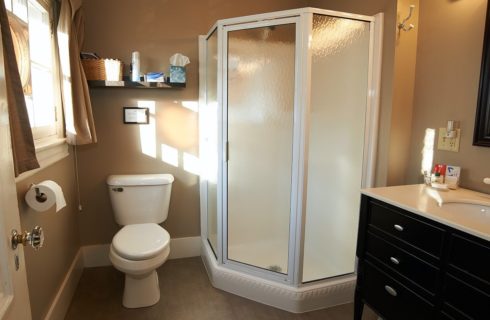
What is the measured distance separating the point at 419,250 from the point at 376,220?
0.28m

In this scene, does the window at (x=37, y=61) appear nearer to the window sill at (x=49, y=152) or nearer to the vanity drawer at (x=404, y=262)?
the window sill at (x=49, y=152)

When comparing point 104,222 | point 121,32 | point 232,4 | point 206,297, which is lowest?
point 206,297

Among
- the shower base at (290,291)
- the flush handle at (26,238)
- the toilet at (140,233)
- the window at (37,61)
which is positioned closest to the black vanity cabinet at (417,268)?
the shower base at (290,291)

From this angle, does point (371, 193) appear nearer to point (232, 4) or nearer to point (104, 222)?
point (232, 4)

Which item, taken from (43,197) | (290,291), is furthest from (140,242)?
(290,291)

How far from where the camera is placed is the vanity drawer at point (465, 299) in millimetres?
1146

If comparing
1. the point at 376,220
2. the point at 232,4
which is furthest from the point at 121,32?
the point at 376,220

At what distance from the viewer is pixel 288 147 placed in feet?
7.52

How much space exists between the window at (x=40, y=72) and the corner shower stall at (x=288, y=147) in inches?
42.5

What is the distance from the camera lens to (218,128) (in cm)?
229

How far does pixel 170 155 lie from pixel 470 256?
221cm

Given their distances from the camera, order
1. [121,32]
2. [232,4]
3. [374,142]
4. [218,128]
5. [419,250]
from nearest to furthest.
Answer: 1. [419,250]
2. [374,142]
3. [218,128]
4. [121,32]
5. [232,4]

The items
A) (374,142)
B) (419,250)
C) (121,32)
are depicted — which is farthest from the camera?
(121,32)

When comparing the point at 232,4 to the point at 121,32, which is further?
the point at 232,4
